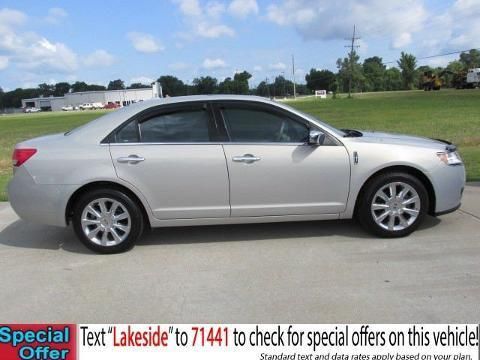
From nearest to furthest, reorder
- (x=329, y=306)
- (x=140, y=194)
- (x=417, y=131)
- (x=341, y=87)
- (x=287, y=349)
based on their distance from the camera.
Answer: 1. (x=287, y=349)
2. (x=329, y=306)
3. (x=140, y=194)
4. (x=417, y=131)
5. (x=341, y=87)

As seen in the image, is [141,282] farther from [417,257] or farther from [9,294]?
[417,257]

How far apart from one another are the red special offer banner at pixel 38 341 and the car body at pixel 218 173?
1.61m

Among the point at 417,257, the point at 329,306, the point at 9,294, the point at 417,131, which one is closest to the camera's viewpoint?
the point at 329,306

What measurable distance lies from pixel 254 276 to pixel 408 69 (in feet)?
424

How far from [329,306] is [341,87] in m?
127

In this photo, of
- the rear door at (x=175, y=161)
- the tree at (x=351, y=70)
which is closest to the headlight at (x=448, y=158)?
the rear door at (x=175, y=161)

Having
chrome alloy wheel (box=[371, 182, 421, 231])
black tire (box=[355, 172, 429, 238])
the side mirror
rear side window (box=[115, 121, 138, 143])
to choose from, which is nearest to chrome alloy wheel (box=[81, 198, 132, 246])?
rear side window (box=[115, 121, 138, 143])

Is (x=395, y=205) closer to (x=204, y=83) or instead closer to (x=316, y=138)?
(x=316, y=138)

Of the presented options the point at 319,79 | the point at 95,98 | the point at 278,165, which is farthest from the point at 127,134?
the point at 95,98

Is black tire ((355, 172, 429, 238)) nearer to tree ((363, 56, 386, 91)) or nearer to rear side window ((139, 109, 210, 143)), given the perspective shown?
rear side window ((139, 109, 210, 143))

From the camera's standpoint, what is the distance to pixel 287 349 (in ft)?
10.8

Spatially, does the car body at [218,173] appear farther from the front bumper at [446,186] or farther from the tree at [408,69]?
the tree at [408,69]

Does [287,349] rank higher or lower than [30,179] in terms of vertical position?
lower

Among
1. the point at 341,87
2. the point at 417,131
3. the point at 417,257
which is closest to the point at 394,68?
the point at 341,87
